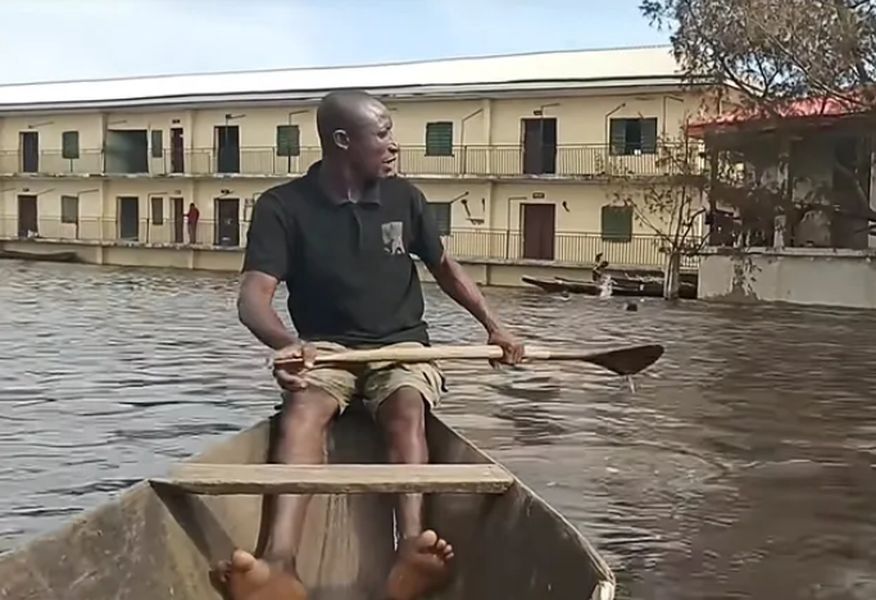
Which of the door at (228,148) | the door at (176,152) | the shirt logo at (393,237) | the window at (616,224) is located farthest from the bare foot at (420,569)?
the door at (176,152)

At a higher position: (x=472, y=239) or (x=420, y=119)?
(x=420, y=119)

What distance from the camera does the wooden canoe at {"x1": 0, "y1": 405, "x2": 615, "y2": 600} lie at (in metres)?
3.98

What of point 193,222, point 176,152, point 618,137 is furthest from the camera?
point 176,152

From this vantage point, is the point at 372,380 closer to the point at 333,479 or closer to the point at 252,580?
the point at 333,479

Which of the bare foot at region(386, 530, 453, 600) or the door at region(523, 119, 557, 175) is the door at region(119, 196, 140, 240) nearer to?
the door at region(523, 119, 557, 175)

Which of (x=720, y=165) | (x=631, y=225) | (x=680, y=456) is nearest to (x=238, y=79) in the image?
(x=631, y=225)

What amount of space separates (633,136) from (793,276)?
10.0 metres

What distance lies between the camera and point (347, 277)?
17.3ft

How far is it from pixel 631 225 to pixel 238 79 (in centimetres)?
2150

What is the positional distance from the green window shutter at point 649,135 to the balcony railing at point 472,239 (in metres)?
2.44

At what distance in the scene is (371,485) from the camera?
441 centimetres

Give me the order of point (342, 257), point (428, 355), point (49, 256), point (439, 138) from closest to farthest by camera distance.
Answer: point (428, 355) < point (342, 257) < point (439, 138) < point (49, 256)

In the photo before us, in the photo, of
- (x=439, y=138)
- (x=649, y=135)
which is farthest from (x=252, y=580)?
(x=439, y=138)

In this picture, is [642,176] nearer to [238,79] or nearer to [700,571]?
[238,79]
